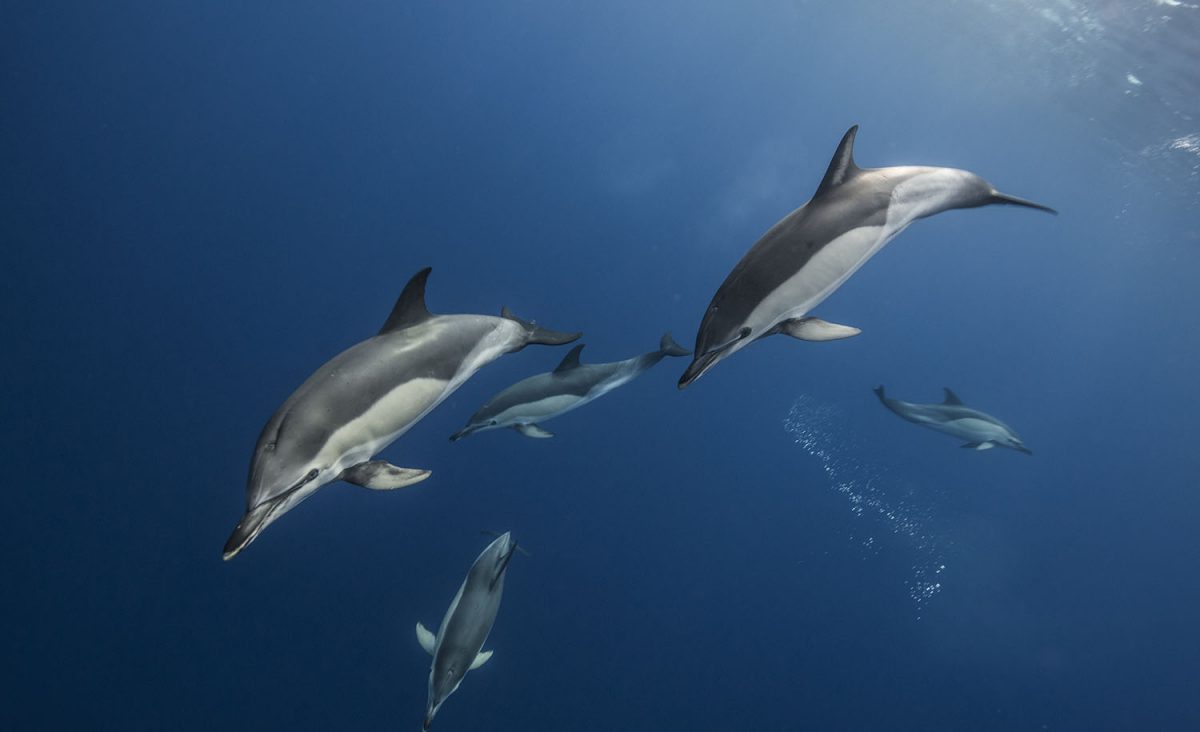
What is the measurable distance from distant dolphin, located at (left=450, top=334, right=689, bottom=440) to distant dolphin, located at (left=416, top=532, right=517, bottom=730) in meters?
0.97

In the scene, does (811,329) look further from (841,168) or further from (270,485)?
(270,485)

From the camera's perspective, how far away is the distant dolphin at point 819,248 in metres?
2.24

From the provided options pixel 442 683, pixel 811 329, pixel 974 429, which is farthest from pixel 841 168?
pixel 974 429

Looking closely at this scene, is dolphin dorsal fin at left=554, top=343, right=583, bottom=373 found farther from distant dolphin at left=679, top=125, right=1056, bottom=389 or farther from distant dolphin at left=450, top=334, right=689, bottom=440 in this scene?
distant dolphin at left=679, top=125, right=1056, bottom=389

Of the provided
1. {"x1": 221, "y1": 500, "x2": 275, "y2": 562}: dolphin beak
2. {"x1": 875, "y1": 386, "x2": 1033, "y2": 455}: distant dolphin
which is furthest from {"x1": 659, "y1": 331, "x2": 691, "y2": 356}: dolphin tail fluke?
{"x1": 221, "y1": 500, "x2": 275, "y2": 562}: dolphin beak

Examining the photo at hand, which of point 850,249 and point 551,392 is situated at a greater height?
point 850,249

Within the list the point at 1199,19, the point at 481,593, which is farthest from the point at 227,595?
the point at 1199,19

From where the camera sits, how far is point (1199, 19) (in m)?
10.9

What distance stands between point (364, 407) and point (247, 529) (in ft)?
1.67

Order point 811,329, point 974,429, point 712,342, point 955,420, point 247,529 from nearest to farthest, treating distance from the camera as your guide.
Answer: point 247,529 < point 712,342 < point 811,329 < point 955,420 < point 974,429

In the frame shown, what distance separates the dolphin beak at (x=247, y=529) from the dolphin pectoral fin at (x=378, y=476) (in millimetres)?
327

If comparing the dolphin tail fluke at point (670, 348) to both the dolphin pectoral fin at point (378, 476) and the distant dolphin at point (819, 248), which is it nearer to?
the distant dolphin at point (819, 248)

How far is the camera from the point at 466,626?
4.69 m

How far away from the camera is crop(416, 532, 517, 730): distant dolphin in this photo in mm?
4629
